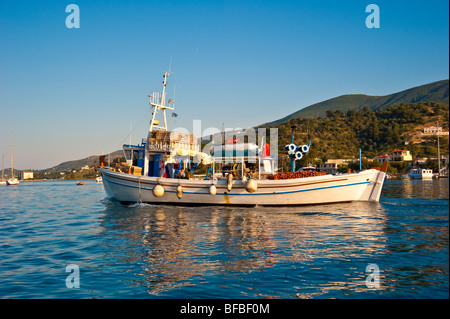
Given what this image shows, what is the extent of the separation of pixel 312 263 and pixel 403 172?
368ft

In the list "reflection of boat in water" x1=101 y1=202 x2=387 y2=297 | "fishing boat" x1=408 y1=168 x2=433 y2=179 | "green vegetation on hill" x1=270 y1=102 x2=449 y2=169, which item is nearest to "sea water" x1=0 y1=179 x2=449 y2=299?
"reflection of boat in water" x1=101 y1=202 x2=387 y2=297

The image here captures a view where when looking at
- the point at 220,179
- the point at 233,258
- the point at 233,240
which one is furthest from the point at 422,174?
the point at 233,258

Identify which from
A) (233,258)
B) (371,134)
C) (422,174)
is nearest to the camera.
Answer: (233,258)

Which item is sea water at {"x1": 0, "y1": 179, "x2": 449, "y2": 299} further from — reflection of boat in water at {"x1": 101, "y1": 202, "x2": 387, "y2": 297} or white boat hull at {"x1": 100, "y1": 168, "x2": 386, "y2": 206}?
white boat hull at {"x1": 100, "y1": 168, "x2": 386, "y2": 206}

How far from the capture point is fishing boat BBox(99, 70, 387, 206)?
2019cm

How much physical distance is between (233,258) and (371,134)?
15492cm

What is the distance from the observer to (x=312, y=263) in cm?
823

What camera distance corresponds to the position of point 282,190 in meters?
20.3

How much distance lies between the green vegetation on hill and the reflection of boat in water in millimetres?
99232

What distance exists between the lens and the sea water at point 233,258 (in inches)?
256

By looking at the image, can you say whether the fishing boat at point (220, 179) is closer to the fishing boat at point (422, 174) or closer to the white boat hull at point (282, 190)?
the white boat hull at point (282, 190)

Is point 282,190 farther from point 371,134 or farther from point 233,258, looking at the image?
point 371,134
